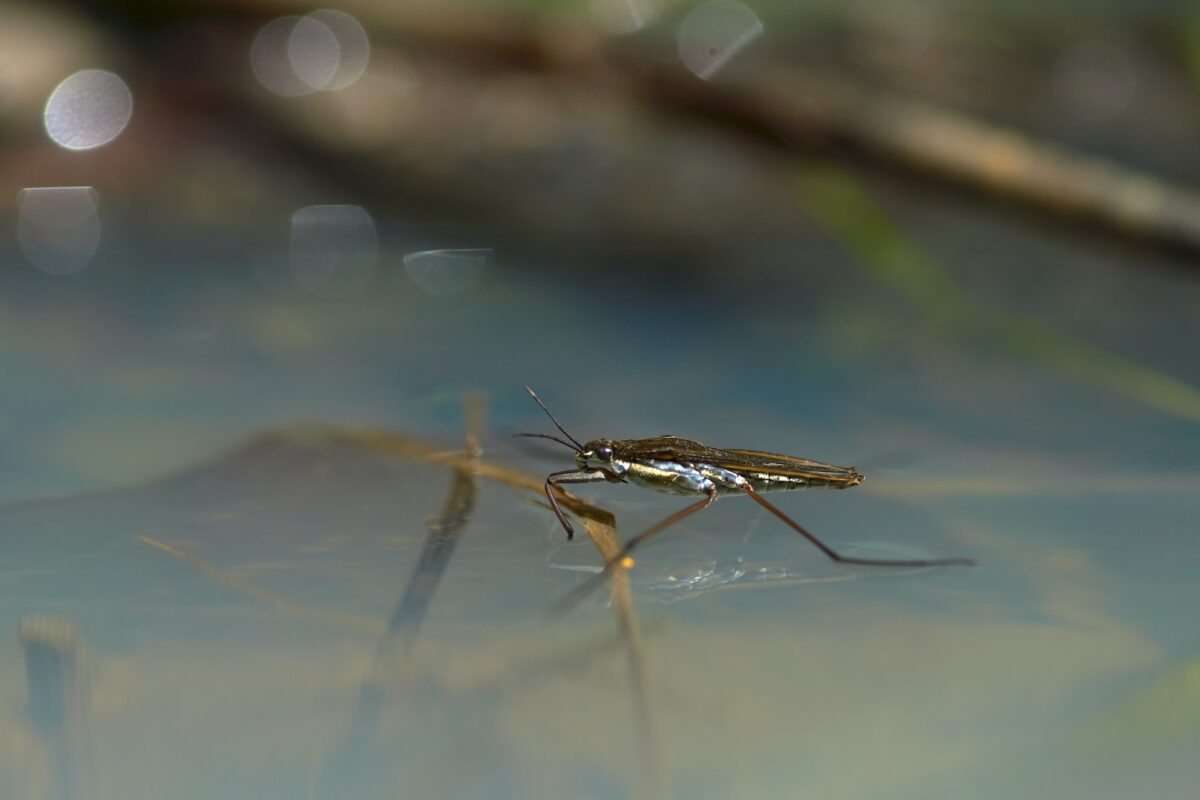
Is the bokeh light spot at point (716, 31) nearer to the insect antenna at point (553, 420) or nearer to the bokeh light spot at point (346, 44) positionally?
the bokeh light spot at point (346, 44)

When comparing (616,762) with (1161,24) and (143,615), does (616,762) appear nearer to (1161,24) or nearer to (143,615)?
(143,615)

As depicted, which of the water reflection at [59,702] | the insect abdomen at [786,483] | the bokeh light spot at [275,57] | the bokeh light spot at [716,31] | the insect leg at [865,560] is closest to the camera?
the water reflection at [59,702]

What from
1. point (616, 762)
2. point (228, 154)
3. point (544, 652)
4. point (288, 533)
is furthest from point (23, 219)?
point (616, 762)

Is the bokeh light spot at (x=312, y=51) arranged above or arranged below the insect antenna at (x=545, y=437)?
above

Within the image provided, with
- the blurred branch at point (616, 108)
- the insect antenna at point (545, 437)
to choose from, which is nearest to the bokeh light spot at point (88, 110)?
the blurred branch at point (616, 108)

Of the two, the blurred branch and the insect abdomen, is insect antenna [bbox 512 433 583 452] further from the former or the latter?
the blurred branch

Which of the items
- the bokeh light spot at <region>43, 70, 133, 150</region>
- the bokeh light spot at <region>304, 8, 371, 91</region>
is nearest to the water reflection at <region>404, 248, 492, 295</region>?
the bokeh light spot at <region>304, 8, 371, 91</region>
